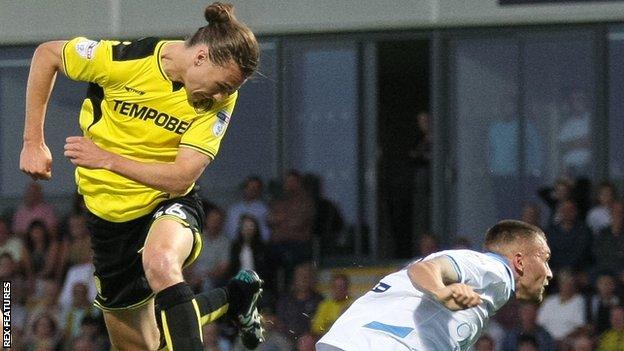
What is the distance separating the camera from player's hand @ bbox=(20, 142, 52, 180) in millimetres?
7027

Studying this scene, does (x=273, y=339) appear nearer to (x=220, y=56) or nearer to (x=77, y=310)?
(x=77, y=310)

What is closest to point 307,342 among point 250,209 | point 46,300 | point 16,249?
point 250,209

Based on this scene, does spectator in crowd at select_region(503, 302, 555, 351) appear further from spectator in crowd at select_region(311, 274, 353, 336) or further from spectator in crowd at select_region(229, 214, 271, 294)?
spectator in crowd at select_region(229, 214, 271, 294)

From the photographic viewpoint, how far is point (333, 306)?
514 inches

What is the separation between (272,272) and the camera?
13.7 m

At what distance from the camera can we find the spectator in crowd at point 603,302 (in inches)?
494

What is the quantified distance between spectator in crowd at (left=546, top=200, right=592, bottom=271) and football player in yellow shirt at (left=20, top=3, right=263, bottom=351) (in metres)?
5.60

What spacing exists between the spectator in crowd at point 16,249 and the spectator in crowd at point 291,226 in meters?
2.16

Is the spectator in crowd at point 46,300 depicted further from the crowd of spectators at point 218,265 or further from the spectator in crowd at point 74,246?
the spectator in crowd at point 74,246

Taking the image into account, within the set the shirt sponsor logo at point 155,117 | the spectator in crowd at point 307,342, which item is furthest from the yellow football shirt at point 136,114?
the spectator in crowd at point 307,342

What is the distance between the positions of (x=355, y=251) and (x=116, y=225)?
7.02 metres

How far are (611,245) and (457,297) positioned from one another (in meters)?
7.18

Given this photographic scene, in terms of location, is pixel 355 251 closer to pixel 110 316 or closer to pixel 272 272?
pixel 272 272

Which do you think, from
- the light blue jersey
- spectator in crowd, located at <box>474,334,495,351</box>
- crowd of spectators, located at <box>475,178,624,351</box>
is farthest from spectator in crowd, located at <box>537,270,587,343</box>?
the light blue jersey
